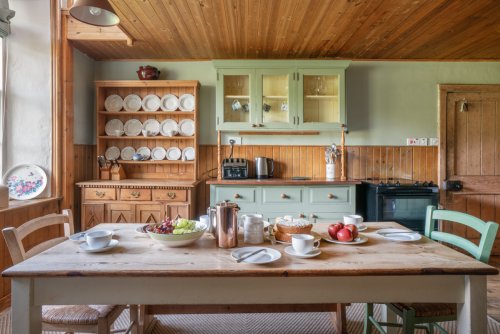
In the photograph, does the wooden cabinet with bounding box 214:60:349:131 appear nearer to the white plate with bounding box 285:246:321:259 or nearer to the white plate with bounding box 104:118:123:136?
the white plate with bounding box 104:118:123:136

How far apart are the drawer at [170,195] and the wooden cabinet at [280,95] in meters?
0.85

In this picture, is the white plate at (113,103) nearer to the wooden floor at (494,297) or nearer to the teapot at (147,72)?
the teapot at (147,72)

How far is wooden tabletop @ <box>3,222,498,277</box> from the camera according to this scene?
3.45ft

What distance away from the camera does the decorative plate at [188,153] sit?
11.5ft

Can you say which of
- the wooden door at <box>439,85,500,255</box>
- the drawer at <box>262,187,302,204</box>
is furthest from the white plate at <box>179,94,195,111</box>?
the wooden door at <box>439,85,500,255</box>

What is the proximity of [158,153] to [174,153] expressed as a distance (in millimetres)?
193

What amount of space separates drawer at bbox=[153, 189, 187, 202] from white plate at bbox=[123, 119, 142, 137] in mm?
890

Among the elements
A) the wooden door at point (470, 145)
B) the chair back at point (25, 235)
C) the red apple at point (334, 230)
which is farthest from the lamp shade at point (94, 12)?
the wooden door at point (470, 145)

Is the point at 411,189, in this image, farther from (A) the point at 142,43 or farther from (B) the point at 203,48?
(A) the point at 142,43

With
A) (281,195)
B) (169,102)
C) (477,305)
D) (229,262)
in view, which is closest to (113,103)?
(169,102)

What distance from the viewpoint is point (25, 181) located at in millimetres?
→ 2654

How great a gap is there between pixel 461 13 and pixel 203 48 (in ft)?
7.95

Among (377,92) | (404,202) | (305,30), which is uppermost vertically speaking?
(305,30)

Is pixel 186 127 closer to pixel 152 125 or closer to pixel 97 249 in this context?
pixel 152 125
